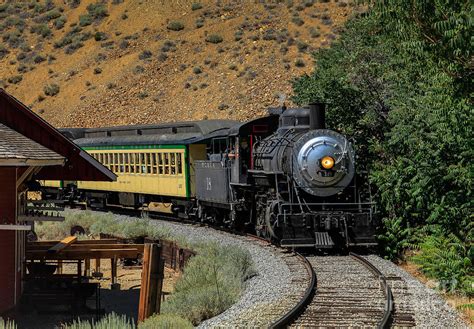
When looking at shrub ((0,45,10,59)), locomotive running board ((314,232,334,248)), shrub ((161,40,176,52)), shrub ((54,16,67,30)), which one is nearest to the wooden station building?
locomotive running board ((314,232,334,248))

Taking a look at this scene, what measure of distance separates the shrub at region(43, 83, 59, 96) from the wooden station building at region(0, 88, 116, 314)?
5407cm

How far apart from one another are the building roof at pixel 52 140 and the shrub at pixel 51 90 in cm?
5437

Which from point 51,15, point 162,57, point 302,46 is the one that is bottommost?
point 302,46

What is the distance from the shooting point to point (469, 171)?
17.4 metres

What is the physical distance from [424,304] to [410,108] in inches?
285

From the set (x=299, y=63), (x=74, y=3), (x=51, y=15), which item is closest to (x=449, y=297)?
(x=299, y=63)

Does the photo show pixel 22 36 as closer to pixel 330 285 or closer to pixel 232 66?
pixel 232 66

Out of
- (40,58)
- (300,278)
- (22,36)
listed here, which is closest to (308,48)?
(40,58)

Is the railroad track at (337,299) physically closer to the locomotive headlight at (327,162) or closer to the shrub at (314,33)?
the locomotive headlight at (327,162)

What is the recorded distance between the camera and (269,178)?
2136cm

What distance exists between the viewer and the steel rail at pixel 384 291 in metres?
12.2

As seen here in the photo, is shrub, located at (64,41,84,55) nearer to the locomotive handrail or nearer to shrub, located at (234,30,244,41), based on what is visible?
shrub, located at (234,30,244,41)

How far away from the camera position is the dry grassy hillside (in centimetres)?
6128

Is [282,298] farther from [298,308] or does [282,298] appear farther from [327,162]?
[327,162]
